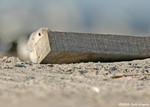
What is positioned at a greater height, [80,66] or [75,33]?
[75,33]

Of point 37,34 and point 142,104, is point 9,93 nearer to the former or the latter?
point 142,104

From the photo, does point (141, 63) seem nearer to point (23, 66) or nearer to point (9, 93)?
point (23, 66)

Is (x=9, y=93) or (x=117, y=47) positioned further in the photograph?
(x=117, y=47)

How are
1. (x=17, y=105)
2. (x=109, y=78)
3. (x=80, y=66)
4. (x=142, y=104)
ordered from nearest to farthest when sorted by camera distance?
(x=17, y=105) → (x=142, y=104) → (x=109, y=78) → (x=80, y=66)

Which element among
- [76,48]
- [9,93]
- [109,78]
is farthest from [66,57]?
[9,93]

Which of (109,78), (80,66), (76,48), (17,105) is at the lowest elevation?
(17,105)

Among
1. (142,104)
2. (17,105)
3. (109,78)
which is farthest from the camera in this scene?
(109,78)

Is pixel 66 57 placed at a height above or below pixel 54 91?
above

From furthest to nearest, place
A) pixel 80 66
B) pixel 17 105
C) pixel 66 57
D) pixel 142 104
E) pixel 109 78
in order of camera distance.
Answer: pixel 66 57 → pixel 80 66 → pixel 109 78 → pixel 142 104 → pixel 17 105

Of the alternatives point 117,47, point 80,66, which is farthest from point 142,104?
point 117,47
